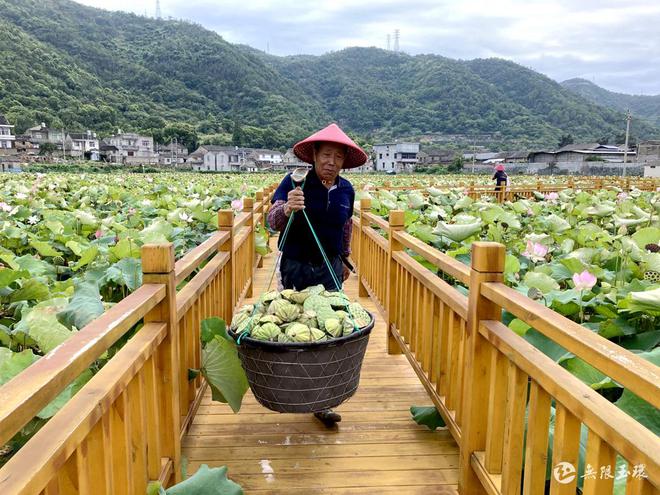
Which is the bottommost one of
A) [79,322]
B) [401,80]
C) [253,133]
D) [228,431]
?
[228,431]

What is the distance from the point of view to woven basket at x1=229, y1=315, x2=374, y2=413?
1.89 metres

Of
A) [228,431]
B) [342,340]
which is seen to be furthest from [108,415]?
[228,431]

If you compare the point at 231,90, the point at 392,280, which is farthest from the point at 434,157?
the point at 392,280

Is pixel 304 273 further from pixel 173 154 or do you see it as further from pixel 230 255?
pixel 173 154

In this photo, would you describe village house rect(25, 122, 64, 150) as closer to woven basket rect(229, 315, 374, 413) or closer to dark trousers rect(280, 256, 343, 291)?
dark trousers rect(280, 256, 343, 291)

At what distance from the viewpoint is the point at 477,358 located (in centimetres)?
172

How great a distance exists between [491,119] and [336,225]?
9353 cm

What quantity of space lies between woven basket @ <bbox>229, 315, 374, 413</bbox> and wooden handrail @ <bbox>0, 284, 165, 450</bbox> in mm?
666

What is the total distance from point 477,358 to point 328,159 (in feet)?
4.14

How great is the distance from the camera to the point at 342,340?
1.92 metres

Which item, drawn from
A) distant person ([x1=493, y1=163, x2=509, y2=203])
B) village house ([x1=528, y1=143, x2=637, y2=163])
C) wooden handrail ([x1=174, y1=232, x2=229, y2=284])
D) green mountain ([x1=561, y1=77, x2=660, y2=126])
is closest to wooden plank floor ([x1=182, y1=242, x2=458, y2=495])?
wooden handrail ([x1=174, y1=232, x2=229, y2=284])

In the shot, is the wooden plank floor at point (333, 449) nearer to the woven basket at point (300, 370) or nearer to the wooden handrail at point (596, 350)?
the woven basket at point (300, 370)

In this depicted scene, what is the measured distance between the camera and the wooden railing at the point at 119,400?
0.81 metres

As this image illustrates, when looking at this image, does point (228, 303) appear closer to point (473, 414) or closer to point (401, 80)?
point (473, 414)
